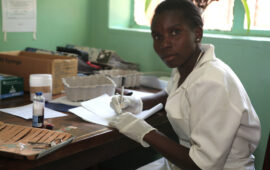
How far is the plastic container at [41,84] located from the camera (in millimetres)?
1437

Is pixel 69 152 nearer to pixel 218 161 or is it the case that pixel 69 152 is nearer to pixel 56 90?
pixel 218 161

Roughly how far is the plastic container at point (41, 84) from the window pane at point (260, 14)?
1.17 meters

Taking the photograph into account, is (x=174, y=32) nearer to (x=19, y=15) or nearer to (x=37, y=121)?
(x=37, y=121)

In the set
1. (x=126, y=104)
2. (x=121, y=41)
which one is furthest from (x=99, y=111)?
(x=121, y=41)

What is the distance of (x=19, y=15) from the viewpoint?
198 centimetres

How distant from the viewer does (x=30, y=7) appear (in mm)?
2020

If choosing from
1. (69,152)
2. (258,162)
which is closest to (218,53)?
(258,162)

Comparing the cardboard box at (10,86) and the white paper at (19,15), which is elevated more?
the white paper at (19,15)

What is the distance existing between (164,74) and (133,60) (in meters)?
0.28

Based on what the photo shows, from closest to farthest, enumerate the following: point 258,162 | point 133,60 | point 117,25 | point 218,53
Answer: point 258,162 → point 218,53 → point 133,60 → point 117,25

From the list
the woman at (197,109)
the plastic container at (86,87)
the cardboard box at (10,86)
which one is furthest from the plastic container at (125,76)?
the woman at (197,109)

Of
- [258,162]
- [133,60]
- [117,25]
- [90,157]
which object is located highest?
[117,25]

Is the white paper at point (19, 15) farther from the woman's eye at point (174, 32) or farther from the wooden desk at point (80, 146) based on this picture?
the woman's eye at point (174, 32)

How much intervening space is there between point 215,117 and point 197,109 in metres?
0.07
